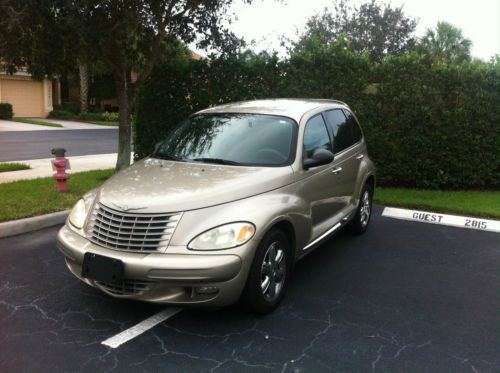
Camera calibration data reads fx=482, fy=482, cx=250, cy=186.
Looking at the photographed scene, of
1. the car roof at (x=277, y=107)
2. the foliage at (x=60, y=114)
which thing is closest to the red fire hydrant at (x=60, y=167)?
the car roof at (x=277, y=107)

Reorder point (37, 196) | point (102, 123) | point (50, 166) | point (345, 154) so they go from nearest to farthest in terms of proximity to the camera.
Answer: point (345, 154), point (37, 196), point (50, 166), point (102, 123)

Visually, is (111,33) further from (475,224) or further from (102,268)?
(475,224)

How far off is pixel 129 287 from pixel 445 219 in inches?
211

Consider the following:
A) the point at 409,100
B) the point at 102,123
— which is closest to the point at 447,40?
the point at 102,123

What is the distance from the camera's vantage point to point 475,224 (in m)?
7.04

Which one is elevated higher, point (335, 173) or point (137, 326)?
point (335, 173)

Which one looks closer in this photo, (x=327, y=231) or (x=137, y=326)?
(x=137, y=326)

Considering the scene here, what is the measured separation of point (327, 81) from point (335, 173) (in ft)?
15.3

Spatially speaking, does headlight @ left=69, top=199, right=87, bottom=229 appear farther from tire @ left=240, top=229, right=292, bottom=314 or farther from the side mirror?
the side mirror

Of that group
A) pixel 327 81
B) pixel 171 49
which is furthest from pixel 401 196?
pixel 171 49

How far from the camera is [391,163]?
30.4ft

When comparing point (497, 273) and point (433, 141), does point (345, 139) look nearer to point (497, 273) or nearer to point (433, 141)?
point (497, 273)

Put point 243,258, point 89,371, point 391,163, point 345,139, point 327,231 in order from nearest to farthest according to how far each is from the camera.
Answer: point 89,371, point 243,258, point 327,231, point 345,139, point 391,163

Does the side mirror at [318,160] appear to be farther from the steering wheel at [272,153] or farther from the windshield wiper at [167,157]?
the windshield wiper at [167,157]
